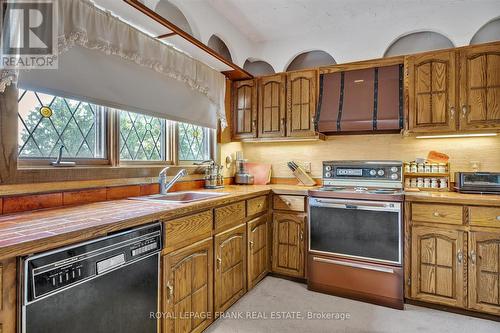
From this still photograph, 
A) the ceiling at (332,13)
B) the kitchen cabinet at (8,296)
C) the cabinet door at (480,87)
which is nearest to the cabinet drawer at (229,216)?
the kitchen cabinet at (8,296)

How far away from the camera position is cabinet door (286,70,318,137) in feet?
9.77

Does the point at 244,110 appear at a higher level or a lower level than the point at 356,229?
higher

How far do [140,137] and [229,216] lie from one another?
0.99 meters

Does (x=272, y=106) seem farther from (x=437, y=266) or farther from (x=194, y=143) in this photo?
(x=437, y=266)

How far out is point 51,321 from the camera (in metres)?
1.05

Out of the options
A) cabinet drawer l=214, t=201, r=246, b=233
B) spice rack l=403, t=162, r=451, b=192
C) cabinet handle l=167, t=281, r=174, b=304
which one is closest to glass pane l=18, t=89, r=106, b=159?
cabinet drawer l=214, t=201, r=246, b=233

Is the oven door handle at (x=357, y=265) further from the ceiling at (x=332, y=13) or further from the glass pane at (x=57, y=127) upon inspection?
the ceiling at (x=332, y=13)

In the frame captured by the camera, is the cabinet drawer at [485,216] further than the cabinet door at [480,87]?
No

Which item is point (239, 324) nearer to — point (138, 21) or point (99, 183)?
point (99, 183)

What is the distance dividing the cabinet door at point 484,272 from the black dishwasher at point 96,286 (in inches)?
89.0

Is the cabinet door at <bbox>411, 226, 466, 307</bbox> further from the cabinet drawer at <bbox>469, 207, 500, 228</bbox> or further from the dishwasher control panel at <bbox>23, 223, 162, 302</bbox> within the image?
the dishwasher control panel at <bbox>23, 223, 162, 302</bbox>

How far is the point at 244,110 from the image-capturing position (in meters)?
3.28

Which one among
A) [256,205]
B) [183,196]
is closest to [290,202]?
[256,205]

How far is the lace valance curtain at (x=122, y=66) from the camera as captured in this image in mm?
1563
